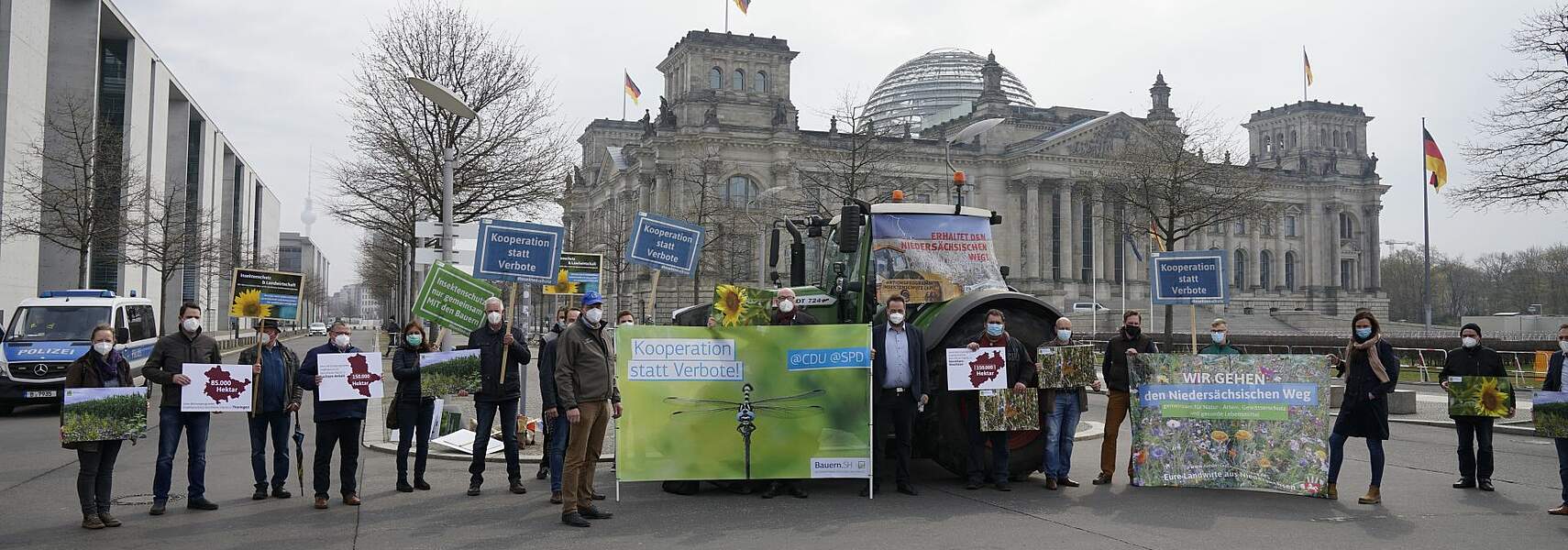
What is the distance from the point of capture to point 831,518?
9.31m

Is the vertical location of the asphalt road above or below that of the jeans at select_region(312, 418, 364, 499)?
below

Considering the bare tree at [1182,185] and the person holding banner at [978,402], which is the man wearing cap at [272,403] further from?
the bare tree at [1182,185]

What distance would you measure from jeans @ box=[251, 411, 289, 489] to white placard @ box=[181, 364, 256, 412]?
36 cm

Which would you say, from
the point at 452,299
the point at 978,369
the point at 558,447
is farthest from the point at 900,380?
the point at 452,299

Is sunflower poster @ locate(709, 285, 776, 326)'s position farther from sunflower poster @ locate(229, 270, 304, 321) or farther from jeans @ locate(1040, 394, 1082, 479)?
sunflower poster @ locate(229, 270, 304, 321)

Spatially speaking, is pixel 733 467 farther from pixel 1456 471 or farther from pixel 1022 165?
pixel 1022 165

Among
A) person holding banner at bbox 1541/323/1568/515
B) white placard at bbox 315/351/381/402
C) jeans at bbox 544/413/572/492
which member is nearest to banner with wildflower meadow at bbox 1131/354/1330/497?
person holding banner at bbox 1541/323/1568/515

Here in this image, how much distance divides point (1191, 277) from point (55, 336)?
19714 mm

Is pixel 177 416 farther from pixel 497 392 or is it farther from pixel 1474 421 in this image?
pixel 1474 421

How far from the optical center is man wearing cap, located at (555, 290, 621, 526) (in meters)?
9.08

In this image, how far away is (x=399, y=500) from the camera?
34.0ft

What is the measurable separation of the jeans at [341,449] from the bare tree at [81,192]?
25.1 m

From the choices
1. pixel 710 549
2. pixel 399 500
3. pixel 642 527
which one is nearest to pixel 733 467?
pixel 642 527

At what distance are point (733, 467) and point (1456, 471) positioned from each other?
→ 27.7 feet
